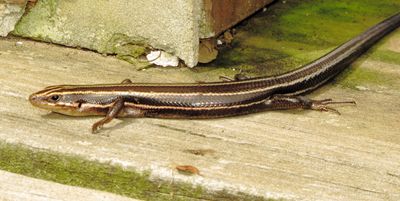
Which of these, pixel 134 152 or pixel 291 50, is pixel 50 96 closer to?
pixel 134 152

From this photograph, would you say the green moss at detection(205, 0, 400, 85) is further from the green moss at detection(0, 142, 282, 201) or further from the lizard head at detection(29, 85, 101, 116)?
the green moss at detection(0, 142, 282, 201)

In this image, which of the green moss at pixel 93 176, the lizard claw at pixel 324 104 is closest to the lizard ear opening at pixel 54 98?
the green moss at pixel 93 176

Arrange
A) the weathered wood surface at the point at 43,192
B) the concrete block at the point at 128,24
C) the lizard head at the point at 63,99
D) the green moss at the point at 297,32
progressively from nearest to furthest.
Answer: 1. the weathered wood surface at the point at 43,192
2. the lizard head at the point at 63,99
3. the concrete block at the point at 128,24
4. the green moss at the point at 297,32

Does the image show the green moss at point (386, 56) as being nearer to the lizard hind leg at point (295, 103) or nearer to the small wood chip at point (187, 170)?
the lizard hind leg at point (295, 103)

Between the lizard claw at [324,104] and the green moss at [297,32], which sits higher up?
the lizard claw at [324,104]

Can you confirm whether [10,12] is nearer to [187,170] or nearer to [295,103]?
[295,103]

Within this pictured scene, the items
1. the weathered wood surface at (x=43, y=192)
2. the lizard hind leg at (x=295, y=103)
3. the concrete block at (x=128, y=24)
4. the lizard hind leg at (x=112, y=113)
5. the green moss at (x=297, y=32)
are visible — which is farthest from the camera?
the green moss at (x=297, y=32)
